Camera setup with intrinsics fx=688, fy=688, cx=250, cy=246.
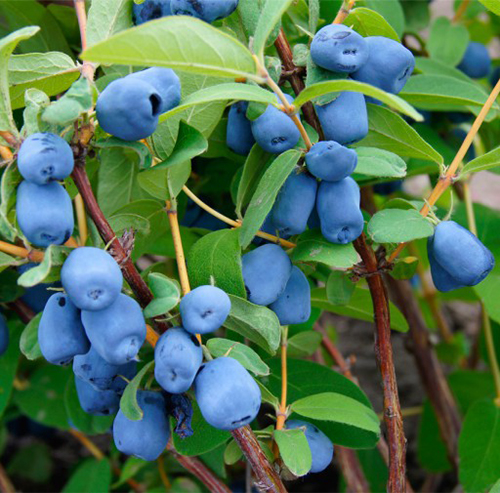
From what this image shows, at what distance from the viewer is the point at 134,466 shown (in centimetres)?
106

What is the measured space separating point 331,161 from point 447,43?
2.20ft

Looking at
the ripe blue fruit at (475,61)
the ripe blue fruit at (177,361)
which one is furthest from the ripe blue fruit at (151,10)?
the ripe blue fruit at (475,61)

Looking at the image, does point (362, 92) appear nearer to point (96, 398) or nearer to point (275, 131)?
point (275, 131)

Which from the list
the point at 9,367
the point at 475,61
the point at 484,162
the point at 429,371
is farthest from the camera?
the point at 429,371

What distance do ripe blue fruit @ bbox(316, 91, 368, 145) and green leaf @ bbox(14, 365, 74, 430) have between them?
2.06ft

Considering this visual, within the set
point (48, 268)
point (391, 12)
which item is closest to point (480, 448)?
point (391, 12)

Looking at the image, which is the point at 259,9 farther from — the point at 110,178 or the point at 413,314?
the point at 413,314

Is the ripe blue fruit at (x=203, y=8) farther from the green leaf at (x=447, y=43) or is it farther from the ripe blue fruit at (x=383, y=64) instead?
the green leaf at (x=447, y=43)

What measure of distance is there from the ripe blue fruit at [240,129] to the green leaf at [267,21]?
0.50ft

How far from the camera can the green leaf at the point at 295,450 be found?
2.16ft

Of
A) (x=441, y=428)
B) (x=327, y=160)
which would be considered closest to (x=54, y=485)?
(x=441, y=428)

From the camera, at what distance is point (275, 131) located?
645 millimetres

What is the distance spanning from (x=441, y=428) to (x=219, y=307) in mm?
870

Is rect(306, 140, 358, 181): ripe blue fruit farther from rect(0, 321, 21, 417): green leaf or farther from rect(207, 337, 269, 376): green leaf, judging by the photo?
rect(0, 321, 21, 417): green leaf
